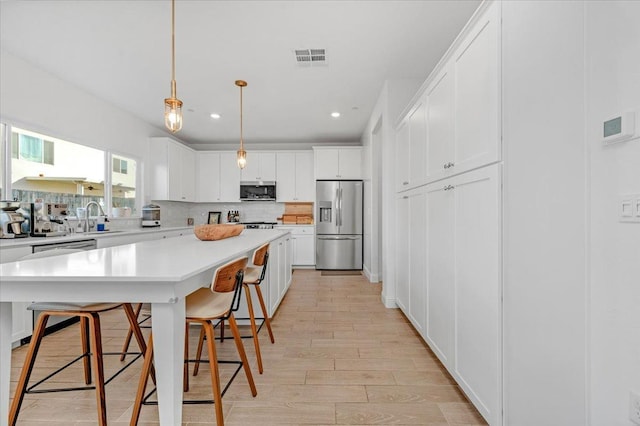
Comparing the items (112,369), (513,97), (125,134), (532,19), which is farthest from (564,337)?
(125,134)

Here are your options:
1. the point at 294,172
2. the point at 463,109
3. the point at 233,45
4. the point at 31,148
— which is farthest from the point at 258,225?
the point at 463,109

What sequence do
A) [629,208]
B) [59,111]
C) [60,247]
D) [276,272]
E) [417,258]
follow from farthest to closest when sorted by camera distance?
[59,111] → [276,272] → [60,247] → [417,258] → [629,208]

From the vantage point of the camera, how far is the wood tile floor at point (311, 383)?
5.64ft

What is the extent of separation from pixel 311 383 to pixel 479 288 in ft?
3.89

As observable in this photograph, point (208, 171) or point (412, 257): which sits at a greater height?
point (208, 171)

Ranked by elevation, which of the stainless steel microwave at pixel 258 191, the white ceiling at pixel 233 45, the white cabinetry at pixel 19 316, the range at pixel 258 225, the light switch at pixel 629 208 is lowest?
the white cabinetry at pixel 19 316

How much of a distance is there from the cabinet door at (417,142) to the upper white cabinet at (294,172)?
375 centimetres

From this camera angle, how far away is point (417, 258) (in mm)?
2785

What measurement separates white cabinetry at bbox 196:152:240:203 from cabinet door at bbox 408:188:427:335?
4542mm

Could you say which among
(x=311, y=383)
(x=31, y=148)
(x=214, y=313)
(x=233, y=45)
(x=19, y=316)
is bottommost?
(x=311, y=383)

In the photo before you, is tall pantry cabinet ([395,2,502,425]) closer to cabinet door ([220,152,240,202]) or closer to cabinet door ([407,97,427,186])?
cabinet door ([407,97,427,186])

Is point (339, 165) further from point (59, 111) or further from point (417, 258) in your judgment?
point (59, 111)

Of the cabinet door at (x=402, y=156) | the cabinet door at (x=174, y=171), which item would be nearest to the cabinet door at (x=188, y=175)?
the cabinet door at (x=174, y=171)

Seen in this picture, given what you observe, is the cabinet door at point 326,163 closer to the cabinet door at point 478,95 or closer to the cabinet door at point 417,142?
the cabinet door at point 417,142
